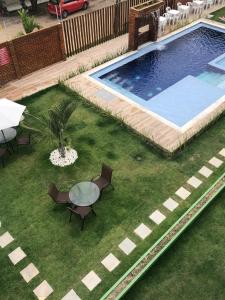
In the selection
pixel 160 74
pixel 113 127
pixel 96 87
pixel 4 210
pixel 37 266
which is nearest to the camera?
pixel 37 266

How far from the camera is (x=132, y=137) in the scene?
12.4m

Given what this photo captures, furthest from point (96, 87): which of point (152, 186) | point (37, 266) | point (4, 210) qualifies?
point (37, 266)

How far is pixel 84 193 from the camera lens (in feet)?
31.0

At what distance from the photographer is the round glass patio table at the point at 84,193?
9.21 meters

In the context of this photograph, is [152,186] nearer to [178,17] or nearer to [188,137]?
[188,137]

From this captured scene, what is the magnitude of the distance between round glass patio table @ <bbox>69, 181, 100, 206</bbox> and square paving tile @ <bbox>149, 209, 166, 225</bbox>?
6.07ft

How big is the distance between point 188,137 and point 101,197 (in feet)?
14.6

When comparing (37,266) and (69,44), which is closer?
(37,266)

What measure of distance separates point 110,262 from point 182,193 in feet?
11.2

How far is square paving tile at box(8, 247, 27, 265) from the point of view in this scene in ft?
27.8

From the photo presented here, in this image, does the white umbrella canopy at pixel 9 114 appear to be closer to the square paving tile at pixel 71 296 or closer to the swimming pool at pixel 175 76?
the square paving tile at pixel 71 296

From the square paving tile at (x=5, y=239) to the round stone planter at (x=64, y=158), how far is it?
314 centimetres

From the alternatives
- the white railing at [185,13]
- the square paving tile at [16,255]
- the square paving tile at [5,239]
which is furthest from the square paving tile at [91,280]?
the white railing at [185,13]

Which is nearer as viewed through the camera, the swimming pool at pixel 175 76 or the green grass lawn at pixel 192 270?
the green grass lawn at pixel 192 270
